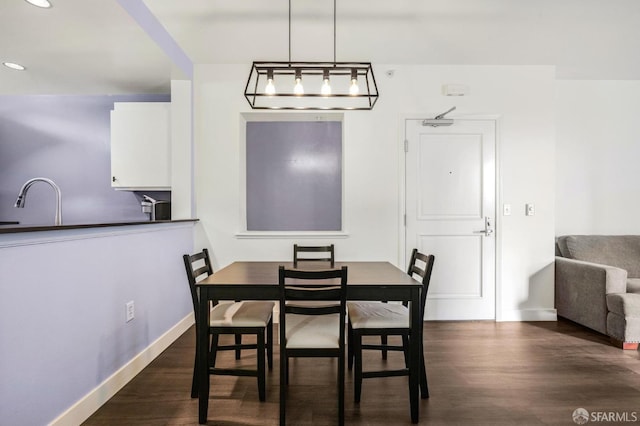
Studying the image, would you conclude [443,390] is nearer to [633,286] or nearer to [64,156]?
[633,286]

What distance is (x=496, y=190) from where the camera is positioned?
3.38m

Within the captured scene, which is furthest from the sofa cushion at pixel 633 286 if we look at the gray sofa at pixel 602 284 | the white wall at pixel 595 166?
the white wall at pixel 595 166

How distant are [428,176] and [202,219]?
235 cm

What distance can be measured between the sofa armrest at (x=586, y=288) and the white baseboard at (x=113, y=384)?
3673mm

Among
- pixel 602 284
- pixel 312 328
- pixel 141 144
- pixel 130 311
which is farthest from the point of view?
pixel 141 144

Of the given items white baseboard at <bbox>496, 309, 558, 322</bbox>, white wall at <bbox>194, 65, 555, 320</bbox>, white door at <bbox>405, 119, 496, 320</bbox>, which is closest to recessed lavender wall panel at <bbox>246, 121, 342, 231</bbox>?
white wall at <bbox>194, 65, 555, 320</bbox>

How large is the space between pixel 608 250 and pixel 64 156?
230 inches

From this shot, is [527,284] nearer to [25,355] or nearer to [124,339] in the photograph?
[124,339]

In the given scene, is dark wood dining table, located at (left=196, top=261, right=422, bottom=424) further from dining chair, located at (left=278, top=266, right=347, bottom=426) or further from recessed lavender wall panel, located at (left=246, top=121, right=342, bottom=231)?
recessed lavender wall panel, located at (left=246, top=121, right=342, bottom=231)

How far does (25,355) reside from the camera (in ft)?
4.67

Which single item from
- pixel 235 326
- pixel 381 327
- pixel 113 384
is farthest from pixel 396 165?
pixel 113 384

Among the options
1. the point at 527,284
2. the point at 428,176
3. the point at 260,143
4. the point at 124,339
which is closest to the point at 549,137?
the point at 428,176

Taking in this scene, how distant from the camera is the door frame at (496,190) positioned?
3.35 meters

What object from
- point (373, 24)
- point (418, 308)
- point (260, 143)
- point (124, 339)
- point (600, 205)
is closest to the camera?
point (418, 308)
